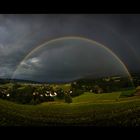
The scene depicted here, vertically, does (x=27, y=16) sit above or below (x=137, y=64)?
above

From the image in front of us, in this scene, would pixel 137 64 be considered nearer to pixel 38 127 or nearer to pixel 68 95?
pixel 68 95

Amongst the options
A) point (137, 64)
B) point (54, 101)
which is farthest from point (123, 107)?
point (54, 101)

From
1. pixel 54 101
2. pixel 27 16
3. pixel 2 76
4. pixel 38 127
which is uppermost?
pixel 27 16

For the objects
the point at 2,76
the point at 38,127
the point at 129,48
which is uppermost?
the point at 129,48

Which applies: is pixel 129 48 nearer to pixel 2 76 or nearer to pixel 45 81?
pixel 45 81
